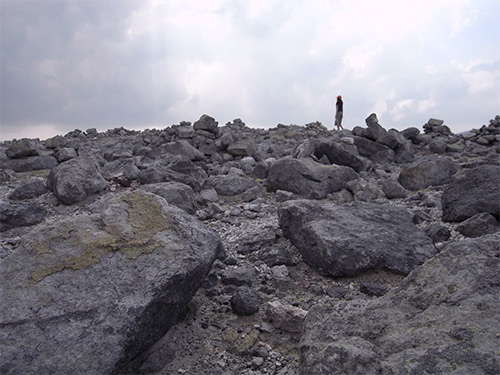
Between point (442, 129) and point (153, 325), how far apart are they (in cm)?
2378

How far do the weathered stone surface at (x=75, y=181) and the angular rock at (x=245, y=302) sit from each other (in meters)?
5.47

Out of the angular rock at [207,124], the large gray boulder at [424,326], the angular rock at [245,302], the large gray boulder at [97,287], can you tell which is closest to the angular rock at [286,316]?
the angular rock at [245,302]

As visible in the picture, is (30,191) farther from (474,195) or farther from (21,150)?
(474,195)

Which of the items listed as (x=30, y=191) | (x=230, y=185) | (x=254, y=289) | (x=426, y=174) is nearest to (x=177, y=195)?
(x=230, y=185)

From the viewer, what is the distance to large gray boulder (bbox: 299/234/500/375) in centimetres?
254

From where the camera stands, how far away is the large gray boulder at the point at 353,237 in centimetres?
526

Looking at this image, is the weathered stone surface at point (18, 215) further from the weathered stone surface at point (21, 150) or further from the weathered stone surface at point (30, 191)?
the weathered stone surface at point (21, 150)

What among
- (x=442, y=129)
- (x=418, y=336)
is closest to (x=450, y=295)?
(x=418, y=336)

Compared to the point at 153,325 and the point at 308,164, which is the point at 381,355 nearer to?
the point at 153,325

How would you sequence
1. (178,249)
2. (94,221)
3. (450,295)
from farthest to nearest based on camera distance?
(94,221), (178,249), (450,295)

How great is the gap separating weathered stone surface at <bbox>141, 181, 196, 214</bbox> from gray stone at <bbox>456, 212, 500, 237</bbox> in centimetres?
468

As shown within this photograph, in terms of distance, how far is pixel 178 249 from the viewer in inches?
147

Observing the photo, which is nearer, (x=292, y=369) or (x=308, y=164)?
(x=292, y=369)

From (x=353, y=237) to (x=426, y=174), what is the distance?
239 inches
